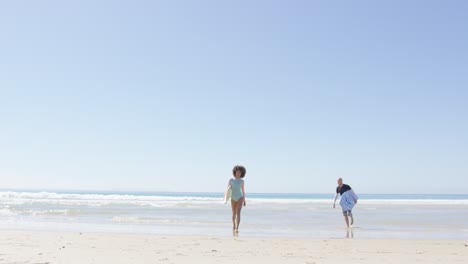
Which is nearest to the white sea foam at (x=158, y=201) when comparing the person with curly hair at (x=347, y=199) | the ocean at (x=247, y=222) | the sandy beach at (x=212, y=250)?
the ocean at (x=247, y=222)

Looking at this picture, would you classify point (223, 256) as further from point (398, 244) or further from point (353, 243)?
point (398, 244)

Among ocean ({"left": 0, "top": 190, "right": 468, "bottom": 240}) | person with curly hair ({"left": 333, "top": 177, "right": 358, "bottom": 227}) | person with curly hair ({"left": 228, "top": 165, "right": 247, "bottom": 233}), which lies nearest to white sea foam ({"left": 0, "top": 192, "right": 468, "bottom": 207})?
ocean ({"left": 0, "top": 190, "right": 468, "bottom": 240})

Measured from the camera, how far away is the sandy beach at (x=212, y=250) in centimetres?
651

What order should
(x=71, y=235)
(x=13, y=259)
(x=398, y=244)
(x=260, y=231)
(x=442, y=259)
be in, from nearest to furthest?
(x=13, y=259)
(x=442, y=259)
(x=398, y=244)
(x=71, y=235)
(x=260, y=231)

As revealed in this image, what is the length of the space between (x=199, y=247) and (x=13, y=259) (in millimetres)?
3064

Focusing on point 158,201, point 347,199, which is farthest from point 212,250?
point 158,201

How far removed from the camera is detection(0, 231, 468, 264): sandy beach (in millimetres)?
6512

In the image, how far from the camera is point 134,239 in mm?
9039

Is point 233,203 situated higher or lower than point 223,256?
higher

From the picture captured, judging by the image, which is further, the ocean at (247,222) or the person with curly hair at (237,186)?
the ocean at (247,222)

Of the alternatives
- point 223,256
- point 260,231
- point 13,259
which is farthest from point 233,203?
point 13,259

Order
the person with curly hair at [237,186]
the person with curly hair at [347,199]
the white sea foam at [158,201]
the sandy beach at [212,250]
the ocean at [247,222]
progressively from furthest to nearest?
the white sea foam at [158,201]
the person with curly hair at [347,199]
the ocean at [247,222]
the person with curly hair at [237,186]
the sandy beach at [212,250]

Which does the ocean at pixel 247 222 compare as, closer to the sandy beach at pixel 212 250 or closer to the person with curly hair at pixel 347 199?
the person with curly hair at pixel 347 199

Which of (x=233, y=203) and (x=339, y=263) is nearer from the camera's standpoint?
(x=339, y=263)
